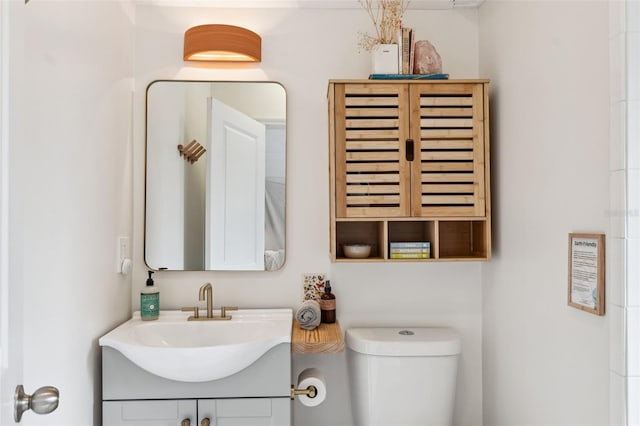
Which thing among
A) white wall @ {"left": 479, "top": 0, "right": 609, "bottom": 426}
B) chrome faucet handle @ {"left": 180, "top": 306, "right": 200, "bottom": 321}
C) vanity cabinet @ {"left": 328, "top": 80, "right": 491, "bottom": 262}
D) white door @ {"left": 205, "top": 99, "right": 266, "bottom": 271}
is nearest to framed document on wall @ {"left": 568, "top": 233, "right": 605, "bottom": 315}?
white wall @ {"left": 479, "top": 0, "right": 609, "bottom": 426}

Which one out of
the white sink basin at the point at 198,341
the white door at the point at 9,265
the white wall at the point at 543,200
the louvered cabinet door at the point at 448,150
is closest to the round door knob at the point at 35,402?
the white door at the point at 9,265

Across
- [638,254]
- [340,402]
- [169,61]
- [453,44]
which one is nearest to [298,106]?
[169,61]

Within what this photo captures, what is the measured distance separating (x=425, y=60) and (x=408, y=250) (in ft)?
2.53

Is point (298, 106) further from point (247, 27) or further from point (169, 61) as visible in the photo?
point (169, 61)

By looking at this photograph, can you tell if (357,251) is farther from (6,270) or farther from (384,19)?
(6,270)

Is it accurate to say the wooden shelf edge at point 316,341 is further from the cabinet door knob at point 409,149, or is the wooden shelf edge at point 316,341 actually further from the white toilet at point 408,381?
the cabinet door knob at point 409,149

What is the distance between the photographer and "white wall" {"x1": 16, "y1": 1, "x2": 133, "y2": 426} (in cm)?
132

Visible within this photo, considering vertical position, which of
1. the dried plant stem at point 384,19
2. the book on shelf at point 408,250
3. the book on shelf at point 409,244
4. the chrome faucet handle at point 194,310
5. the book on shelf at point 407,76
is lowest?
the chrome faucet handle at point 194,310

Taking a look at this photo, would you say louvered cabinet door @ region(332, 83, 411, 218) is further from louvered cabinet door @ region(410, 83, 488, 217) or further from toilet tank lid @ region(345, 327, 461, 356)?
toilet tank lid @ region(345, 327, 461, 356)

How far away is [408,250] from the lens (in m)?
1.98

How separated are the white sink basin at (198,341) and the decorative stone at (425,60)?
3.79ft

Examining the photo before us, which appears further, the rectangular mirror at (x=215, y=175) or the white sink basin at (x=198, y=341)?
the rectangular mirror at (x=215, y=175)

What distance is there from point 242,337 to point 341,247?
0.56 m

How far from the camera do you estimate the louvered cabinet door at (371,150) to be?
1.93 metres
